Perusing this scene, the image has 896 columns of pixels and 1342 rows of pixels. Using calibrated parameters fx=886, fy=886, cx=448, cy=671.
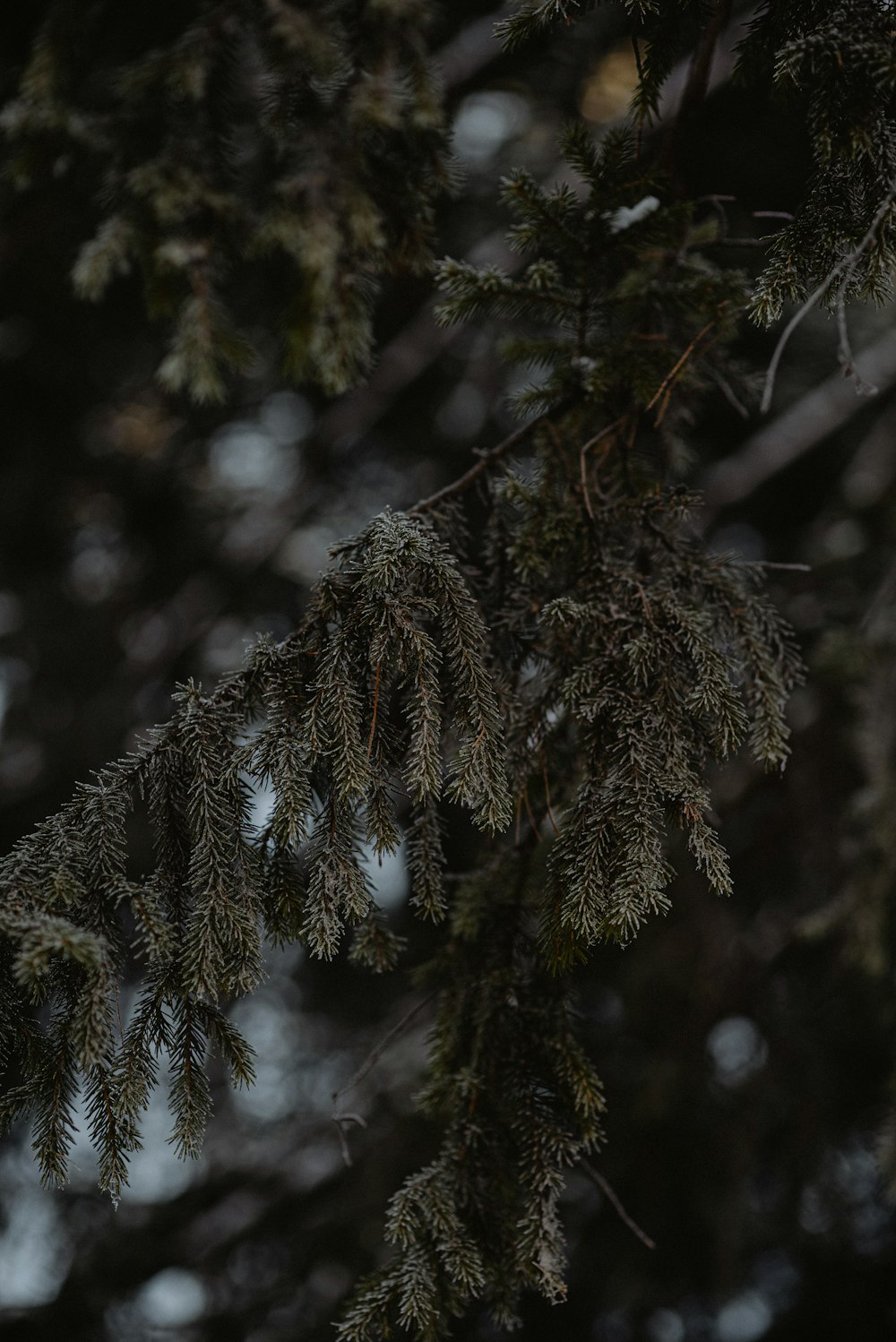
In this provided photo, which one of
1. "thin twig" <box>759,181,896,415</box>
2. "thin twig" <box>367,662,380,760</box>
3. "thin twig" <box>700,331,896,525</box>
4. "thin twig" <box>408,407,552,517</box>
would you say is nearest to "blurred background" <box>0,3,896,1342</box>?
"thin twig" <box>700,331,896,525</box>

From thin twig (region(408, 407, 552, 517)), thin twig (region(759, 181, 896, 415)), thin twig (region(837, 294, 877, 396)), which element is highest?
thin twig (region(759, 181, 896, 415))

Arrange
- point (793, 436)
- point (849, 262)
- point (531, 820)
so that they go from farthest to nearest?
point (793, 436) < point (531, 820) < point (849, 262)

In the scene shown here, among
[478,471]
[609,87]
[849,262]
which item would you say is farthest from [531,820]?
[609,87]

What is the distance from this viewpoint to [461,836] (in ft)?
17.4

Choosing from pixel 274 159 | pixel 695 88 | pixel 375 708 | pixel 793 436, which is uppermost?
pixel 274 159

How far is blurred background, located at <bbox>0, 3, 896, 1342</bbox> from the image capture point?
3.59m

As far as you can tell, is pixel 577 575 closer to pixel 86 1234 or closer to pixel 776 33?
pixel 776 33

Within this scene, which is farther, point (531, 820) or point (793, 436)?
point (793, 436)

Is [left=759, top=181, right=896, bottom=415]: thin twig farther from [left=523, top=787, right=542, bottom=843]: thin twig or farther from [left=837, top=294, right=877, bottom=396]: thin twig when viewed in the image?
[left=523, top=787, right=542, bottom=843]: thin twig

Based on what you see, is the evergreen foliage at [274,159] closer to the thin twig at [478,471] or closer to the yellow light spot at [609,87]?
the thin twig at [478,471]

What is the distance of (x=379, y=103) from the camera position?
1.64 meters

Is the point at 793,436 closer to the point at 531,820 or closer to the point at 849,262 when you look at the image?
the point at 849,262

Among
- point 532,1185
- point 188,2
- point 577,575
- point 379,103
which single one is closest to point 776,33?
point 379,103

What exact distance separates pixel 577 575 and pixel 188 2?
212 cm
